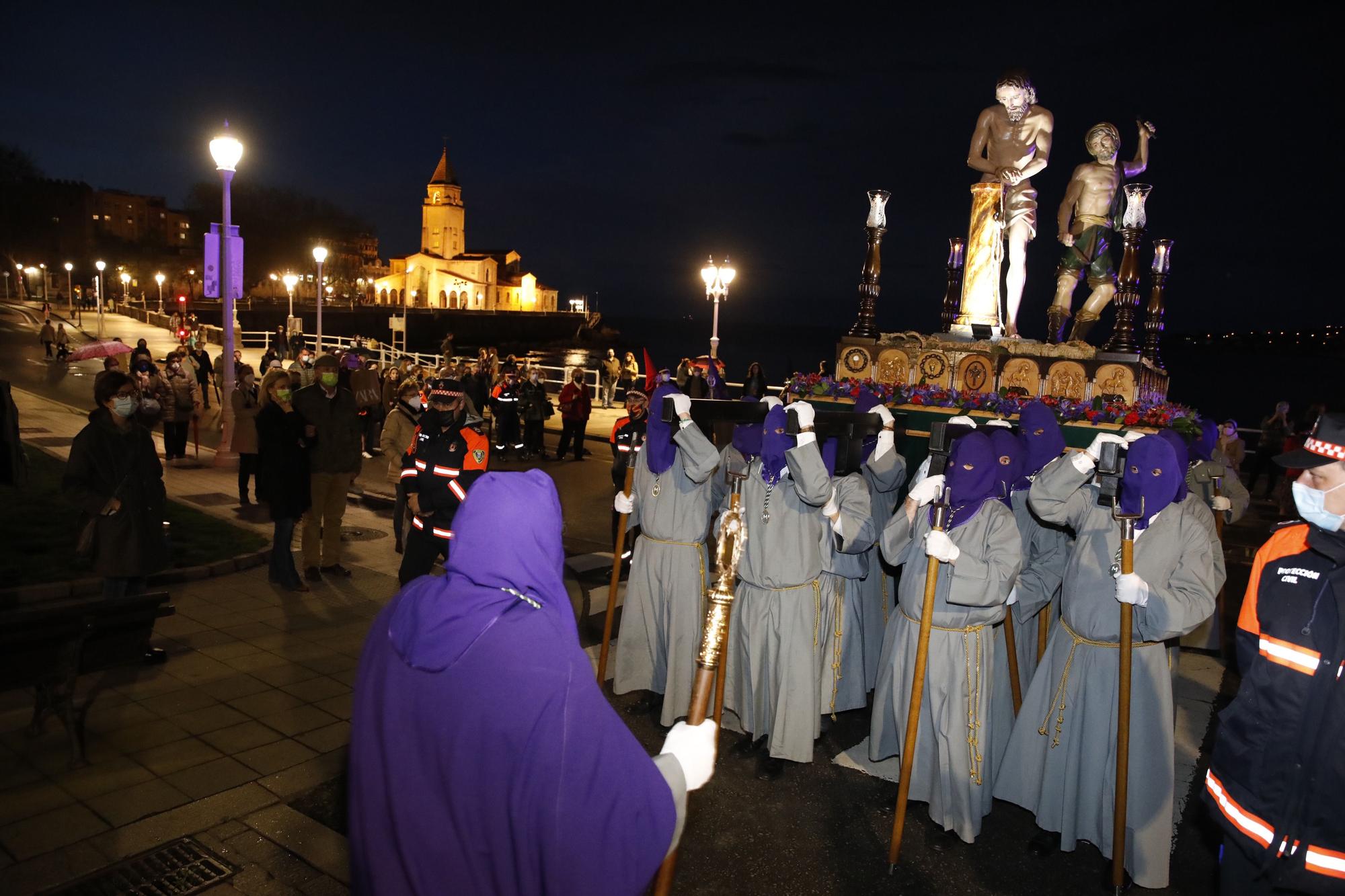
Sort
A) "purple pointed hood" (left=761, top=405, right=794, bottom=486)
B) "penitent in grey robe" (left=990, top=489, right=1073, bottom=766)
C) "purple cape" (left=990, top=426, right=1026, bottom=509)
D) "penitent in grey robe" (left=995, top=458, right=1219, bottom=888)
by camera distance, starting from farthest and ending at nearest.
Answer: "purple pointed hood" (left=761, top=405, right=794, bottom=486)
"penitent in grey robe" (left=990, top=489, right=1073, bottom=766)
"purple cape" (left=990, top=426, right=1026, bottom=509)
"penitent in grey robe" (left=995, top=458, right=1219, bottom=888)

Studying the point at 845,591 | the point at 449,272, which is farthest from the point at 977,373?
the point at 449,272

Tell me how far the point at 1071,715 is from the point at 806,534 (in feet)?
5.59

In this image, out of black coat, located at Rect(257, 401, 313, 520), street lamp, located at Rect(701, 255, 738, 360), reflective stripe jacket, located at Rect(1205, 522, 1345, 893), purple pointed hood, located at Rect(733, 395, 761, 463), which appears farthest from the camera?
street lamp, located at Rect(701, 255, 738, 360)

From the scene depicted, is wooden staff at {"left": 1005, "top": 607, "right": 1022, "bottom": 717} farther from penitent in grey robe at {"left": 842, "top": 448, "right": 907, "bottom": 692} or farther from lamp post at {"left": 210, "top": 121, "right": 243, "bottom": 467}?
lamp post at {"left": 210, "top": 121, "right": 243, "bottom": 467}

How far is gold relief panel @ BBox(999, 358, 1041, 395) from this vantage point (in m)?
10.0

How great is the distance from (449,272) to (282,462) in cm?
11411

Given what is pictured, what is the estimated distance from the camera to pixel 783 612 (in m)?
5.29

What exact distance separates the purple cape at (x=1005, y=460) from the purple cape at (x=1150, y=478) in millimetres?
562

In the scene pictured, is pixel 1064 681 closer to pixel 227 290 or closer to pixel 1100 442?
pixel 1100 442

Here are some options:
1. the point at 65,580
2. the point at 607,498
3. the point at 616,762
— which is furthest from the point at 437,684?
the point at 607,498

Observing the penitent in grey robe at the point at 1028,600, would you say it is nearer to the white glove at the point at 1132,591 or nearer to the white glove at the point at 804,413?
the white glove at the point at 1132,591

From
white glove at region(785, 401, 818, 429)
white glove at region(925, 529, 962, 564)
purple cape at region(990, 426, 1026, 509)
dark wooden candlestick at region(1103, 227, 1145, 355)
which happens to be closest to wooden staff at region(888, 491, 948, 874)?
white glove at region(925, 529, 962, 564)

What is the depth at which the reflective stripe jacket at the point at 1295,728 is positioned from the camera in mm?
2766

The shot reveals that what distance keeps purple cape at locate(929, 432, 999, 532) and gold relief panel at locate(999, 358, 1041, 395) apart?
19.2 feet
